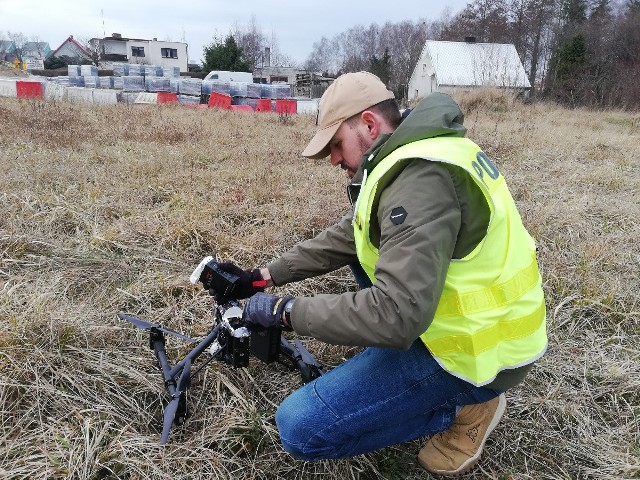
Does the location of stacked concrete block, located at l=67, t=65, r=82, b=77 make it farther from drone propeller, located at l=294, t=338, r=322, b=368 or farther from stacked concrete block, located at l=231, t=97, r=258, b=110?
drone propeller, located at l=294, t=338, r=322, b=368

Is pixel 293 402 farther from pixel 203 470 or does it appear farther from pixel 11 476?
pixel 11 476

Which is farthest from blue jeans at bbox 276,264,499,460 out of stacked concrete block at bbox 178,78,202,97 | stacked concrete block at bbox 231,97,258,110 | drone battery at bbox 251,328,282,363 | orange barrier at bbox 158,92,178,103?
stacked concrete block at bbox 178,78,202,97

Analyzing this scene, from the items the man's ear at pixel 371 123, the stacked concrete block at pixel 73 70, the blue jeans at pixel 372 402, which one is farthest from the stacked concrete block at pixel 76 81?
the blue jeans at pixel 372 402

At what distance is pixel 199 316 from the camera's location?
280 cm

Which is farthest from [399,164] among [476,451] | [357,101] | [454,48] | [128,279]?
[454,48]

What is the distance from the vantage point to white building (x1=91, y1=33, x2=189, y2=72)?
1937 inches

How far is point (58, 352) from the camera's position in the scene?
218 cm

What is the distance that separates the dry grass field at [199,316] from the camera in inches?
77.0

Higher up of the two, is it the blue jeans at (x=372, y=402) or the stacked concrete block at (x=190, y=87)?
the stacked concrete block at (x=190, y=87)

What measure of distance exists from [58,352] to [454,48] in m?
37.9

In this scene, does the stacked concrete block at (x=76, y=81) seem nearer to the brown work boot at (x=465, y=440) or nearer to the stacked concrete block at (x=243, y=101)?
the stacked concrete block at (x=243, y=101)

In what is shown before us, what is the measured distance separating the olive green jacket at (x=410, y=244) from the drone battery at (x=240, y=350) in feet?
1.20

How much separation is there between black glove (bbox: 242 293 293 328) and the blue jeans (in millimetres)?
339

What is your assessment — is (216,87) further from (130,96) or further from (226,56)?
(226,56)
